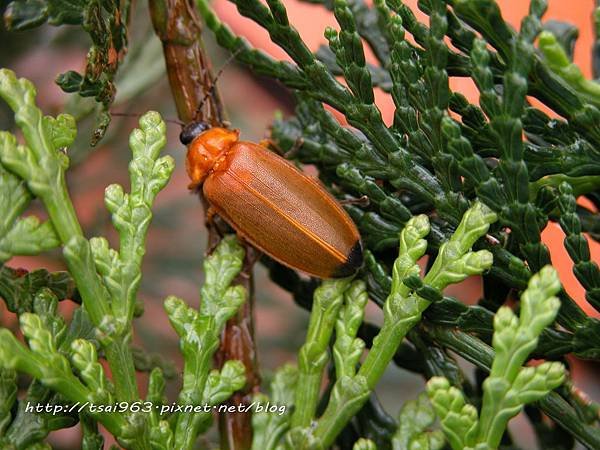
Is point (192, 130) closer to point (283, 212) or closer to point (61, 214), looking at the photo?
point (283, 212)

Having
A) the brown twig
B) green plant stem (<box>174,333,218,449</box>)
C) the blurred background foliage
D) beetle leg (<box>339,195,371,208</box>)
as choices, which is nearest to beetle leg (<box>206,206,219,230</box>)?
the brown twig

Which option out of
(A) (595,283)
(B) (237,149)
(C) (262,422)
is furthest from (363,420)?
(B) (237,149)

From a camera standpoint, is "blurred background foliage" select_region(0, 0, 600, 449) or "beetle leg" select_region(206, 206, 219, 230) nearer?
"beetle leg" select_region(206, 206, 219, 230)

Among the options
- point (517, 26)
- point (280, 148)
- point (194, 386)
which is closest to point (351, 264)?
point (194, 386)

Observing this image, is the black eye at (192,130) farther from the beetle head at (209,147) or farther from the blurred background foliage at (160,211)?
the blurred background foliage at (160,211)

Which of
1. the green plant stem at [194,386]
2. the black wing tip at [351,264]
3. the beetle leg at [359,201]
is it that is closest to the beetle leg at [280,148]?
the beetle leg at [359,201]

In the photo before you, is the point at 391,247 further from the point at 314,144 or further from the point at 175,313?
the point at 175,313

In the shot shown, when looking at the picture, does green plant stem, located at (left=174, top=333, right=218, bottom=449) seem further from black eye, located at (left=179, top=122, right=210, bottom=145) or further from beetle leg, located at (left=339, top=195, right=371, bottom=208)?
black eye, located at (left=179, top=122, right=210, bottom=145)

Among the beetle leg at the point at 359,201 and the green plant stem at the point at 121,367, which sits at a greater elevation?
the beetle leg at the point at 359,201
